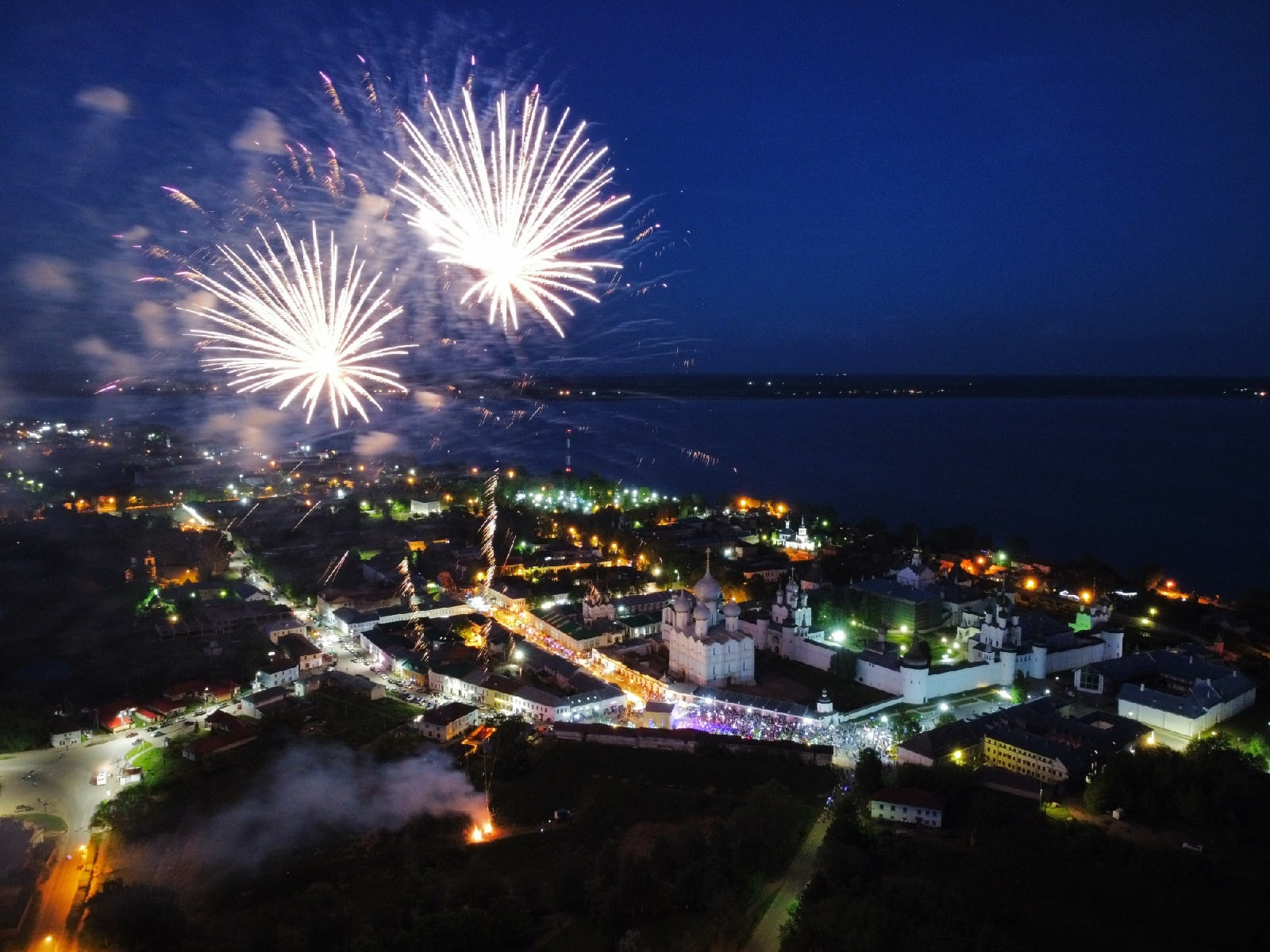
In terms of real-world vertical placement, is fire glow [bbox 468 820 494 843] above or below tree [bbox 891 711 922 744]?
above

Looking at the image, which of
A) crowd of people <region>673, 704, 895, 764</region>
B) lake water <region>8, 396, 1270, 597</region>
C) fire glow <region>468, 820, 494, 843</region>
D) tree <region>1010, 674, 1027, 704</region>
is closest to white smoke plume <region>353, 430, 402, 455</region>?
lake water <region>8, 396, 1270, 597</region>

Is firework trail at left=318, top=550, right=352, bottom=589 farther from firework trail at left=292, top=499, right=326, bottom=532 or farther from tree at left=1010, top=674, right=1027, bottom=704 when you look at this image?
tree at left=1010, top=674, right=1027, bottom=704

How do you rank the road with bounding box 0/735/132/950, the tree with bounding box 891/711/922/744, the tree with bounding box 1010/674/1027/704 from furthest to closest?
the tree with bounding box 1010/674/1027/704, the tree with bounding box 891/711/922/744, the road with bounding box 0/735/132/950

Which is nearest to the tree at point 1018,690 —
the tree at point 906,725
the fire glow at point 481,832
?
the tree at point 906,725

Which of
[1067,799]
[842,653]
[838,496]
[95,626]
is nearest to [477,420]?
[838,496]

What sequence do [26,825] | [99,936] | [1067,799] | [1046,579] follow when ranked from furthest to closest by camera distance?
[1046,579] → [1067,799] → [26,825] → [99,936]

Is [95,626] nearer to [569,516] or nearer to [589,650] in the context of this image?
[589,650]

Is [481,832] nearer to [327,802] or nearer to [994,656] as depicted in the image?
[327,802]

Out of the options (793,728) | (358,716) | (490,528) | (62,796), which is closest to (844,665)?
(793,728)
